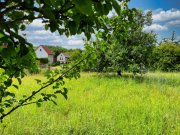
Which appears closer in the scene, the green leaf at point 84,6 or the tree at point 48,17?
the green leaf at point 84,6

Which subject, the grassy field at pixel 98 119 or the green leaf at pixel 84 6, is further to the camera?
the grassy field at pixel 98 119

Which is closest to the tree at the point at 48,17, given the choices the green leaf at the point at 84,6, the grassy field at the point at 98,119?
the green leaf at the point at 84,6

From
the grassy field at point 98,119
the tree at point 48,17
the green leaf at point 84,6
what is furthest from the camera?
the grassy field at point 98,119

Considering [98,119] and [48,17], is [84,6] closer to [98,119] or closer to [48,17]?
[48,17]

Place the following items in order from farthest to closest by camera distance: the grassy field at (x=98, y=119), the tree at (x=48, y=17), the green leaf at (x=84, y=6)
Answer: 1. the grassy field at (x=98, y=119)
2. the tree at (x=48, y=17)
3. the green leaf at (x=84, y=6)

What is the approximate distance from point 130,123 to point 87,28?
645 centimetres

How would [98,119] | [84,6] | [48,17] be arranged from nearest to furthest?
[84,6], [48,17], [98,119]

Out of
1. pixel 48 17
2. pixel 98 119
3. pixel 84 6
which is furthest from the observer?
pixel 98 119

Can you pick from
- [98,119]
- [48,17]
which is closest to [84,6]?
[48,17]

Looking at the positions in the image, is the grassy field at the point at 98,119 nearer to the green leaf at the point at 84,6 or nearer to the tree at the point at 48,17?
the tree at the point at 48,17

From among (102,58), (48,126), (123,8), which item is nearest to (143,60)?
(102,58)

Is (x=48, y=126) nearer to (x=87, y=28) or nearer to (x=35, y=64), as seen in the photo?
(x=35, y=64)

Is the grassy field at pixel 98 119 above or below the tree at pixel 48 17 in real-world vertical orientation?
below

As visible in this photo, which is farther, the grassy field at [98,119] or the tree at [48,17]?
the grassy field at [98,119]
